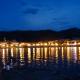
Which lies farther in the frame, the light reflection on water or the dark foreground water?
the light reflection on water

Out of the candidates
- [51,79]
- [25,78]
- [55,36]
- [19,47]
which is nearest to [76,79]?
[51,79]

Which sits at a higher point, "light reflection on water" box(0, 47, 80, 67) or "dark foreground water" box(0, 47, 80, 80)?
"light reflection on water" box(0, 47, 80, 67)

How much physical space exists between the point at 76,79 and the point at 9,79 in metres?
4.91

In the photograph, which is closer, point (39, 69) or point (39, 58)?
point (39, 69)

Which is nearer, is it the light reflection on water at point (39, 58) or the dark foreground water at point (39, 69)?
the dark foreground water at point (39, 69)

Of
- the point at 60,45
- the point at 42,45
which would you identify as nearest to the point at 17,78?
the point at 60,45

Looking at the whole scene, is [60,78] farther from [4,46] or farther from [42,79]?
[4,46]

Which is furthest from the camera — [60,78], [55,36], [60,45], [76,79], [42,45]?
[42,45]

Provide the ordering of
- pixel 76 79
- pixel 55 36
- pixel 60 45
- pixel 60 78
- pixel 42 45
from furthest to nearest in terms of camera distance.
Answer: pixel 42 45
pixel 60 45
pixel 55 36
pixel 60 78
pixel 76 79

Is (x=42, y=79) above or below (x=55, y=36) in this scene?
below

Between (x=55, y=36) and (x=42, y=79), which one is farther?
(x=55, y=36)

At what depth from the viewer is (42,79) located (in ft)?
83.7

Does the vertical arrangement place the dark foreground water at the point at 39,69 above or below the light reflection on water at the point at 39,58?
below

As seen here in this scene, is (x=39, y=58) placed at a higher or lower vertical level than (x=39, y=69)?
higher
